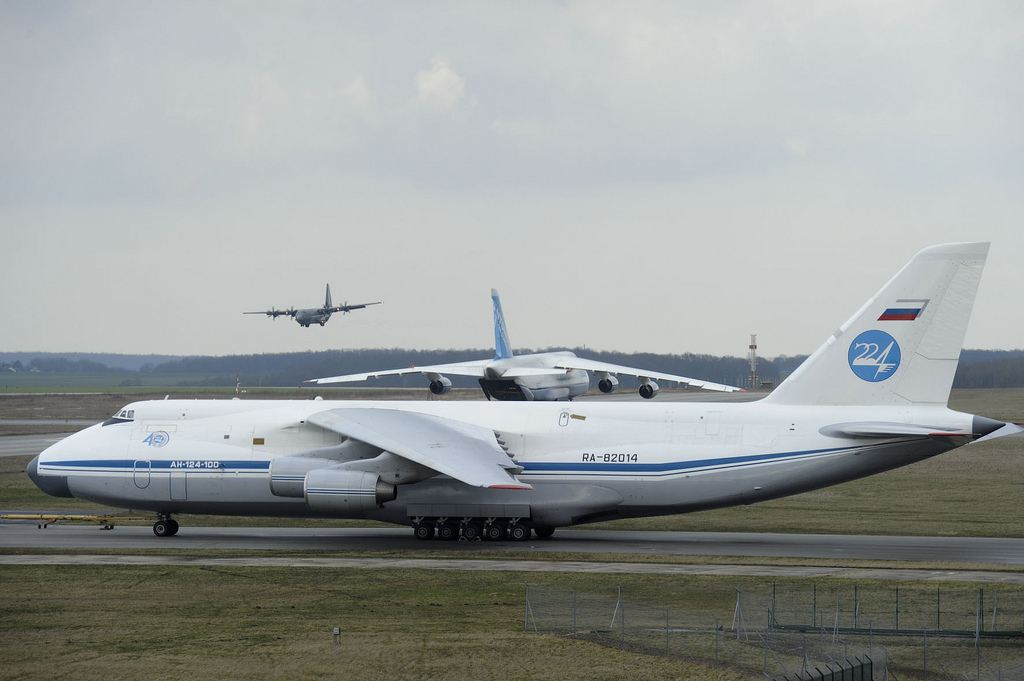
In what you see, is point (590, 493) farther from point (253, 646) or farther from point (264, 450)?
point (253, 646)

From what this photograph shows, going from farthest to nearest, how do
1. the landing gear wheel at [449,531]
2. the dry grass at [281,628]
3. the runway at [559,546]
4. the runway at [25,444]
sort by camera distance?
the runway at [25,444] → the landing gear wheel at [449,531] → the runway at [559,546] → the dry grass at [281,628]

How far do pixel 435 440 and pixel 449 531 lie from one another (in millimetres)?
3109

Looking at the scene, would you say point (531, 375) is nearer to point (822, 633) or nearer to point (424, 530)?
point (424, 530)

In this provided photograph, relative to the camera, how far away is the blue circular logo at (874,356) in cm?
2792

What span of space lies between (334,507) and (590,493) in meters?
6.35

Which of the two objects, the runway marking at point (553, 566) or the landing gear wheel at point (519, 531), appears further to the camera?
the landing gear wheel at point (519, 531)

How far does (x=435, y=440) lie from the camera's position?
28.0 metres

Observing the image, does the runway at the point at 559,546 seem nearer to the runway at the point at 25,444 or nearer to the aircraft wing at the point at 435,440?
the aircraft wing at the point at 435,440

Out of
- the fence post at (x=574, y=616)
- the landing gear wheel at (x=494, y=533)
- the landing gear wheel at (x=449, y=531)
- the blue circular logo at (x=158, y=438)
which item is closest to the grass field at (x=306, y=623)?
the fence post at (x=574, y=616)

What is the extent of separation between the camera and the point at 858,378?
2828 centimetres

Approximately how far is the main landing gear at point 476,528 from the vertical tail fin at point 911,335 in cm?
825

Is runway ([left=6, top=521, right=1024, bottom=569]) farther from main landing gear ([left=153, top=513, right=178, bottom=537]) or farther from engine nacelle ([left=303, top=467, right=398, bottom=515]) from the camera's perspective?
engine nacelle ([left=303, top=467, right=398, bottom=515])

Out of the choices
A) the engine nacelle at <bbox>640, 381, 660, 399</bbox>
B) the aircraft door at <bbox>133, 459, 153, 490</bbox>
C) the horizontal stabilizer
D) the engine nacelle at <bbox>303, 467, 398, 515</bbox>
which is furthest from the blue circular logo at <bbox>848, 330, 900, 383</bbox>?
the engine nacelle at <bbox>640, 381, 660, 399</bbox>

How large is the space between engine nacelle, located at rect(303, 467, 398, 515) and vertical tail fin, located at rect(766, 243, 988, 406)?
11.2 metres
